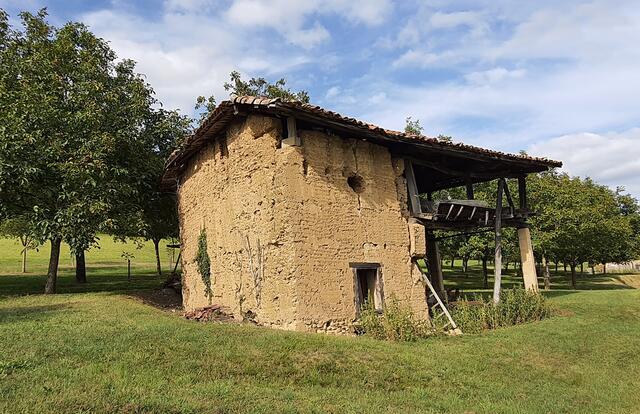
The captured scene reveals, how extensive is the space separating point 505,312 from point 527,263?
3.03 meters

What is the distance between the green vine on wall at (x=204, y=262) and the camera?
14.2 m

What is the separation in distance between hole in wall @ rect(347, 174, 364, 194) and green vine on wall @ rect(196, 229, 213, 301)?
15.8ft

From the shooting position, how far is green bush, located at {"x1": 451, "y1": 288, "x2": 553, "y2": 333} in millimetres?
12625

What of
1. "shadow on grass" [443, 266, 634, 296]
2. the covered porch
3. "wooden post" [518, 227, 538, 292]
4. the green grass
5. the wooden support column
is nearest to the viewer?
the covered porch

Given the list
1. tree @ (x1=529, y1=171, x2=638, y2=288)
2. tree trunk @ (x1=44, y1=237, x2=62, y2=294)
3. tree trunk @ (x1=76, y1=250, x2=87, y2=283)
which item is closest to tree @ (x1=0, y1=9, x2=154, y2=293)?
tree trunk @ (x1=44, y1=237, x2=62, y2=294)

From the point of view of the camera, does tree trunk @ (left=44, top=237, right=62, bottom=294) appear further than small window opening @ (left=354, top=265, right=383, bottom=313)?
Yes

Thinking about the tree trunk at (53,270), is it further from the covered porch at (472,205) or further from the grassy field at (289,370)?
the covered porch at (472,205)

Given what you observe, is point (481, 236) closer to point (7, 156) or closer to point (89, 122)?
point (89, 122)

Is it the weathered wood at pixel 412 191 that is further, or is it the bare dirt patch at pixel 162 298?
the bare dirt patch at pixel 162 298

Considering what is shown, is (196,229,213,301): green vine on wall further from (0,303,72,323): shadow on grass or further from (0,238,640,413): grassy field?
(0,303,72,323): shadow on grass

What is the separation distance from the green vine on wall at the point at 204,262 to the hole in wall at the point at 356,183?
15.8 feet

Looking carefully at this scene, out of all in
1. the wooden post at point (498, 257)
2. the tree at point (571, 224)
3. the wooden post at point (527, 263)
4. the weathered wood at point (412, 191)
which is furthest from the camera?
the tree at point (571, 224)

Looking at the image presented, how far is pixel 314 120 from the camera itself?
10891 mm

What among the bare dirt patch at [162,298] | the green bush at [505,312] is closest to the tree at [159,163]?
the bare dirt patch at [162,298]
